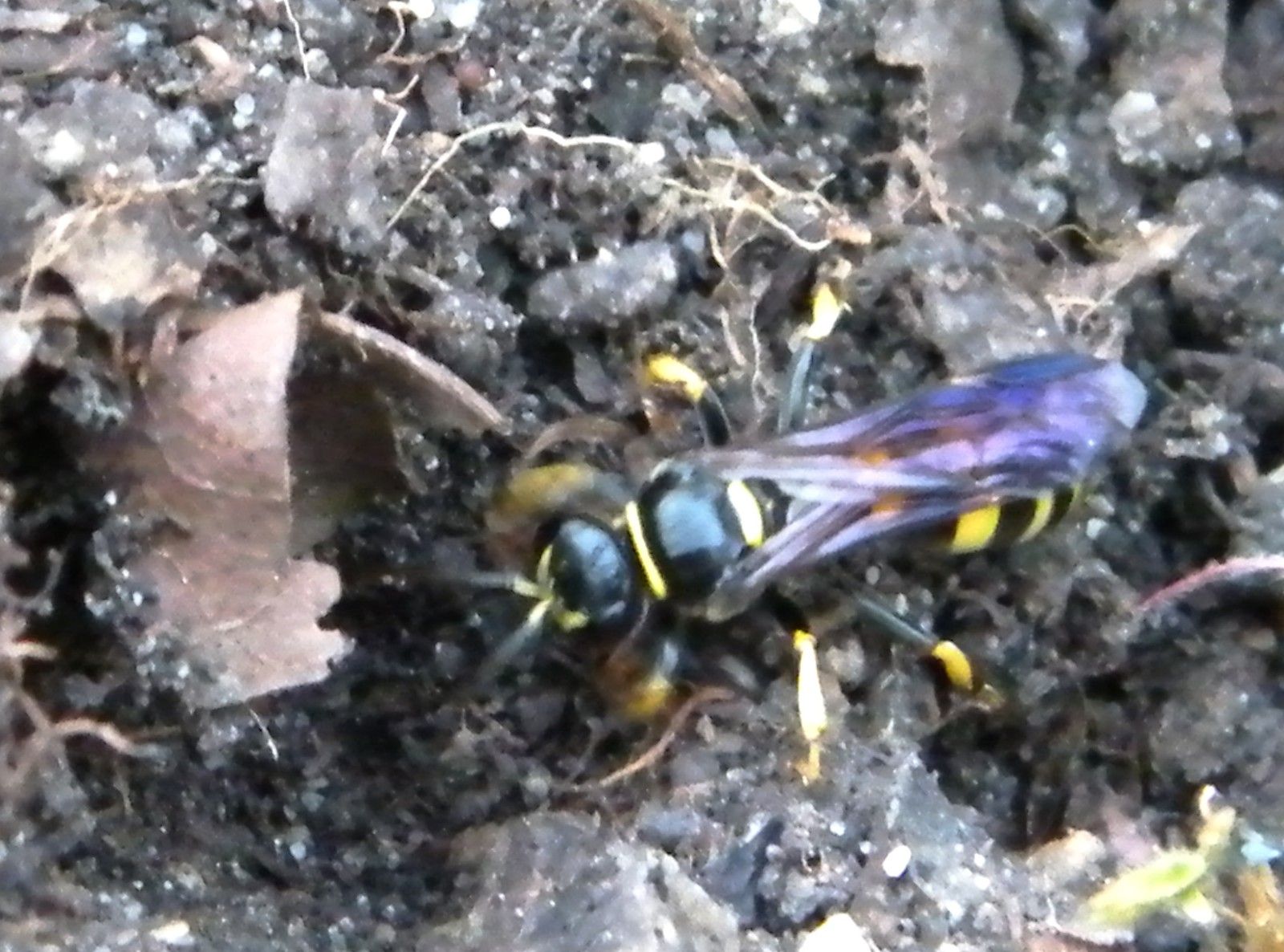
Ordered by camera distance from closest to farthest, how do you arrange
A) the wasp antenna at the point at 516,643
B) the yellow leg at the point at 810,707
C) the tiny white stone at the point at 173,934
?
the tiny white stone at the point at 173,934 < the yellow leg at the point at 810,707 < the wasp antenna at the point at 516,643

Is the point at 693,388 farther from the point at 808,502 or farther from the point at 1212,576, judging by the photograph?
the point at 1212,576

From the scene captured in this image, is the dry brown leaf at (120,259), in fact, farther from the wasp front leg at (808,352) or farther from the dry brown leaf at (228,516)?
the wasp front leg at (808,352)

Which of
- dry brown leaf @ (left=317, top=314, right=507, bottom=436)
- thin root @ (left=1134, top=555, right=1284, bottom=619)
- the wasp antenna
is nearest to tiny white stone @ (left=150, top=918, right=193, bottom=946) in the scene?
the wasp antenna

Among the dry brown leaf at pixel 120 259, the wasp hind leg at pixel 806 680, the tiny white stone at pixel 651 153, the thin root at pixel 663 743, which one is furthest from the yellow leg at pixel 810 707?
the dry brown leaf at pixel 120 259

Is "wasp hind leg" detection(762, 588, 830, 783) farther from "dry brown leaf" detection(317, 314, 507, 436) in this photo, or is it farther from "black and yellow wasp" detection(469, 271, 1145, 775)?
"dry brown leaf" detection(317, 314, 507, 436)

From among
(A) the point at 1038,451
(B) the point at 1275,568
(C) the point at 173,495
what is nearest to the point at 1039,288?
(A) the point at 1038,451

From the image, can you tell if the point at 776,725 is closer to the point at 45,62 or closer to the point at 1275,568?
the point at 1275,568
